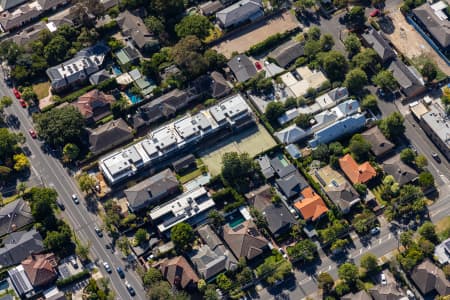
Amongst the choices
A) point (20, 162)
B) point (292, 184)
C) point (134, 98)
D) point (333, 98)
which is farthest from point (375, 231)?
point (20, 162)

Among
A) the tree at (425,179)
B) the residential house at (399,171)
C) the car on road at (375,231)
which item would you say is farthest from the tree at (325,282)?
the tree at (425,179)

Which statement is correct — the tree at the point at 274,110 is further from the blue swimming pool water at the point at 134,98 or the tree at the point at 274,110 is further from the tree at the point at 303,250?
the tree at the point at 303,250

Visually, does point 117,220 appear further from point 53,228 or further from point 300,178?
point 300,178

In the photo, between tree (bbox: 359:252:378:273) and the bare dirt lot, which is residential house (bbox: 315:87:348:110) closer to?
the bare dirt lot

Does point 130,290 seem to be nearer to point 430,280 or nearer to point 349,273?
point 349,273

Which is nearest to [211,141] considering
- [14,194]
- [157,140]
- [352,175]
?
[157,140]

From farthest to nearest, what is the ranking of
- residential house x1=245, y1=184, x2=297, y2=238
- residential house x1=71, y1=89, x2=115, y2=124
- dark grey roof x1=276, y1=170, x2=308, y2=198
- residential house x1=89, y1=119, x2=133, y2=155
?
residential house x1=71, y1=89, x2=115, y2=124 < residential house x1=89, y1=119, x2=133, y2=155 < dark grey roof x1=276, y1=170, x2=308, y2=198 < residential house x1=245, y1=184, x2=297, y2=238

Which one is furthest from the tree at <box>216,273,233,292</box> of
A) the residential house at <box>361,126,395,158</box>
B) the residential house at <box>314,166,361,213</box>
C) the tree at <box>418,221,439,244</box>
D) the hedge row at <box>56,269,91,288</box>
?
the residential house at <box>361,126,395,158</box>
